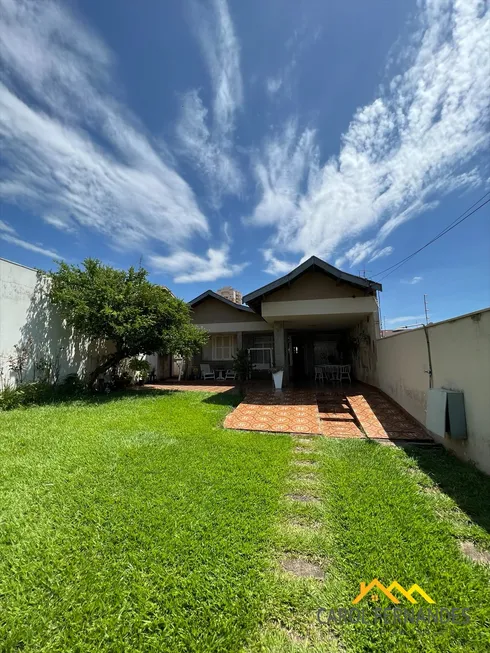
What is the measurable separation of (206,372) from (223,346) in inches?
82.4

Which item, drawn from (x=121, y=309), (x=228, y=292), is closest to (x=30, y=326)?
(x=121, y=309)

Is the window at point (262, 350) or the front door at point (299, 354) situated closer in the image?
the window at point (262, 350)

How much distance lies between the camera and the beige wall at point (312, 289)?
11.8 m

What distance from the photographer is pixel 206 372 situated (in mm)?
17844

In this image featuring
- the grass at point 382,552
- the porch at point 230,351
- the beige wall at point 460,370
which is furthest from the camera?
the porch at point 230,351

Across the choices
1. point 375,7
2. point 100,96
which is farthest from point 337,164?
point 100,96

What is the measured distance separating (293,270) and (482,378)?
Result: 312 inches

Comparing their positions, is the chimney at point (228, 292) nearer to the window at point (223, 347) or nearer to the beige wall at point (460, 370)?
the window at point (223, 347)

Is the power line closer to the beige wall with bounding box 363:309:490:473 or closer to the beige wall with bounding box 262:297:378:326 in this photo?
the beige wall with bounding box 262:297:378:326

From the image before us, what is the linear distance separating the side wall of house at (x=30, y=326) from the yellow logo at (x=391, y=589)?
10.9m

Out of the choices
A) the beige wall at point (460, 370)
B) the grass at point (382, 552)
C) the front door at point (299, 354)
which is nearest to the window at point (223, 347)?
the front door at point (299, 354)

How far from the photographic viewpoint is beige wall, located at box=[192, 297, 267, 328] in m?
16.9

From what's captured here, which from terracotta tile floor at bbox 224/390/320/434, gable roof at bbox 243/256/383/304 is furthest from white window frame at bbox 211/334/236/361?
terracotta tile floor at bbox 224/390/320/434

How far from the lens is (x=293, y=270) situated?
1123 centimetres
